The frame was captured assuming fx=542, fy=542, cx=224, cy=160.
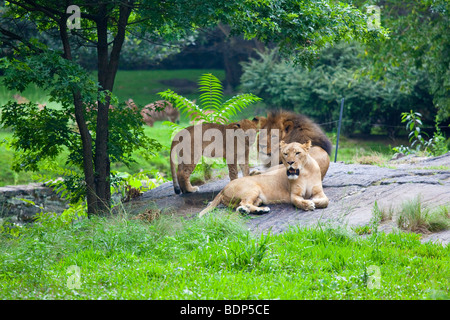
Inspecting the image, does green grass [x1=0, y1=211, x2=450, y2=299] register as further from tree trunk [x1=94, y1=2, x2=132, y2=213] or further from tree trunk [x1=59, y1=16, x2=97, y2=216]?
tree trunk [x1=94, y1=2, x2=132, y2=213]

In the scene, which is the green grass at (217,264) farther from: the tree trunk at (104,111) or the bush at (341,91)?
the bush at (341,91)

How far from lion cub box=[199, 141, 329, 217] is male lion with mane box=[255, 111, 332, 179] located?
0.90 m

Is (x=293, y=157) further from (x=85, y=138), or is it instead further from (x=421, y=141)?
(x=421, y=141)

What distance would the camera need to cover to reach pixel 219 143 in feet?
31.8

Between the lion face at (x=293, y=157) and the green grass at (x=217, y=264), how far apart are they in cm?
114

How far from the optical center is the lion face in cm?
815

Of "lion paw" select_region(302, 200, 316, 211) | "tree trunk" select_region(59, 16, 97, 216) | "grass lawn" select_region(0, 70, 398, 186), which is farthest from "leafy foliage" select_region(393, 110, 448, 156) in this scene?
"tree trunk" select_region(59, 16, 97, 216)

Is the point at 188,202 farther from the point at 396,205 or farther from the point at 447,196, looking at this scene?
the point at 447,196

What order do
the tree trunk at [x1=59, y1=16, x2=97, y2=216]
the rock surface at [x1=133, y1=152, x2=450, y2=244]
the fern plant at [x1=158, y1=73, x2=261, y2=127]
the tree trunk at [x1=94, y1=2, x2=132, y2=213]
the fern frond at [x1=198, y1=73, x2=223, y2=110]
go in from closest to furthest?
the rock surface at [x1=133, y1=152, x2=450, y2=244], the tree trunk at [x1=59, y1=16, x2=97, y2=216], the tree trunk at [x1=94, y1=2, x2=132, y2=213], the fern plant at [x1=158, y1=73, x2=261, y2=127], the fern frond at [x1=198, y1=73, x2=223, y2=110]

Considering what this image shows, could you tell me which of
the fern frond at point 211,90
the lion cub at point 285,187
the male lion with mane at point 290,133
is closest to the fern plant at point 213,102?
the fern frond at point 211,90

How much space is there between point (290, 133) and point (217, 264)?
4.29 metres

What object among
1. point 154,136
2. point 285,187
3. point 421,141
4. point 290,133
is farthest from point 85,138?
point 154,136

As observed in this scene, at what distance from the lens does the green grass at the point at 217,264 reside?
5.08 m
